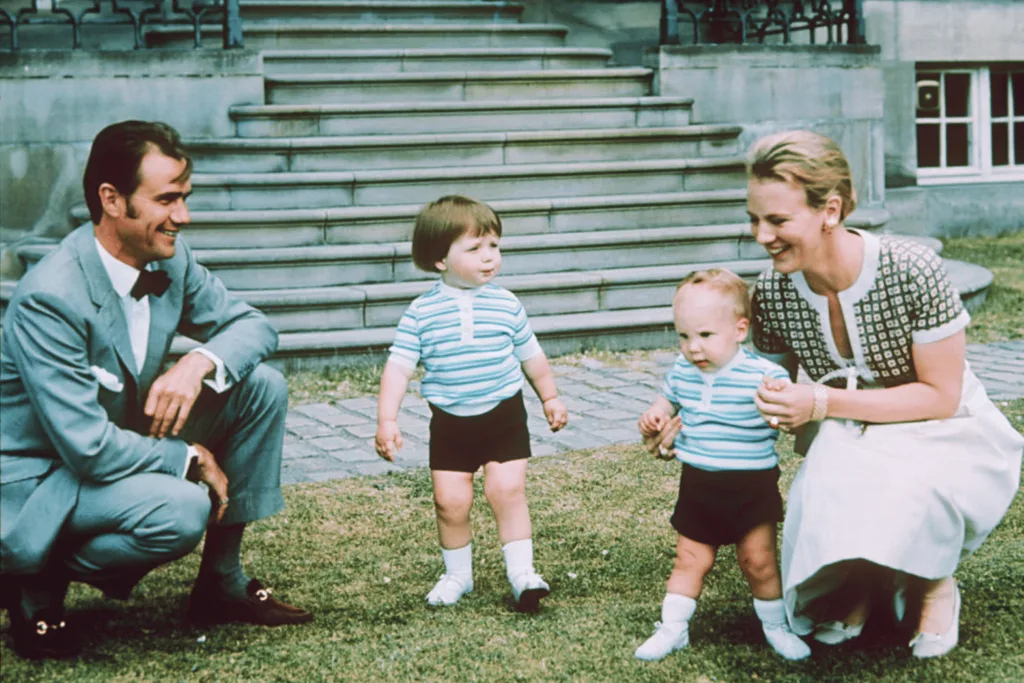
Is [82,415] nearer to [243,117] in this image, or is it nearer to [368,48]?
[243,117]

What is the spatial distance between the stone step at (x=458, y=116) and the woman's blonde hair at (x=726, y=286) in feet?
18.4

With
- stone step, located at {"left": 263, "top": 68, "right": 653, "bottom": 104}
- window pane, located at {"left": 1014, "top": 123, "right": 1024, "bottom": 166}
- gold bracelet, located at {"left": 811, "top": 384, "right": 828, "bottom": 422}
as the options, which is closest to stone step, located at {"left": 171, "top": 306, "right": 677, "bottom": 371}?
stone step, located at {"left": 263, "top": 68, "right": 653, "bottom": 104}

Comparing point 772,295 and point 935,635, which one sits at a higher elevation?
point 772,295

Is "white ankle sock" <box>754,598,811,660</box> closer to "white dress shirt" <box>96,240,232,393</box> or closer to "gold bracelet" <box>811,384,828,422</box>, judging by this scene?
"gold bracelet" <box>811,384,828,422</box>

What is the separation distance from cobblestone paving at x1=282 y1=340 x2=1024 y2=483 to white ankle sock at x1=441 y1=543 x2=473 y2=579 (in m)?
1.46

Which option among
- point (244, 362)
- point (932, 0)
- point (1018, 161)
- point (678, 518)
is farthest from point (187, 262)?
point (1018, 161)

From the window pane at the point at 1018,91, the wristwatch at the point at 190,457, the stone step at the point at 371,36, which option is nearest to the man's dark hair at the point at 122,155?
the wristwatch at the point at 190,457

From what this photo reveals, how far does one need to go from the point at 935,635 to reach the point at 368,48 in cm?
741

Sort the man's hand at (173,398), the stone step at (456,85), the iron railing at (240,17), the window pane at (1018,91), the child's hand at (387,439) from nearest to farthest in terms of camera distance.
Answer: the man's hand at (173,398) < the child's hand at (387,439) < the iron railing at (240,17) < the stone step at (456,85) < the window pane at (1018,91)

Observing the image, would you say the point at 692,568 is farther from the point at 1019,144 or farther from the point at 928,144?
the point at 1019,144

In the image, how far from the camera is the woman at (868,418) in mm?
3131

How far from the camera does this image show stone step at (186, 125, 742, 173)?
27.3 feet

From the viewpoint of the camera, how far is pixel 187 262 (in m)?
3.72

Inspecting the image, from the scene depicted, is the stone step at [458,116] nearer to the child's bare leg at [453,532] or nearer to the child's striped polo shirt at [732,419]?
the child's bare leg at [453,532]
